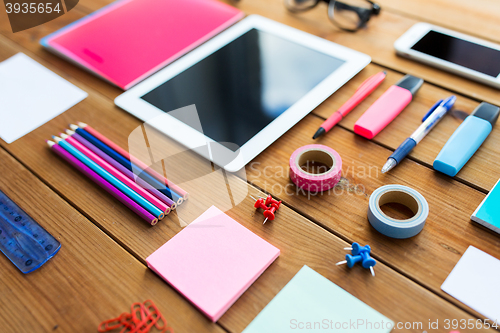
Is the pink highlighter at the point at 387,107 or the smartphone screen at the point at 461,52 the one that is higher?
the smartphone screen at the point at 461,52

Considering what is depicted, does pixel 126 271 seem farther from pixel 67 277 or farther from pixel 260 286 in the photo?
pixel 260 286

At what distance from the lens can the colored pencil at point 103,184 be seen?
2.14ft

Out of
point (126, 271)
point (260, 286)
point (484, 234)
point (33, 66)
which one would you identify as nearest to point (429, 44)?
point (484, 234)

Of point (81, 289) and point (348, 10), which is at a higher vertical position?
point (348, 10)

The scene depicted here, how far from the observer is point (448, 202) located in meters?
0.66

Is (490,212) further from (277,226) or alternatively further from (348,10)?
(348,10)

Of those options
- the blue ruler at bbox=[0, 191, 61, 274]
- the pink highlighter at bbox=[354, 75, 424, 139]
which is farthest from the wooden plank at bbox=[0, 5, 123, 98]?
the pink highlighter at bbox=[354, 75, 424, 139]

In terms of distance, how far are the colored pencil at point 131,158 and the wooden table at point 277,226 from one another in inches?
1.0

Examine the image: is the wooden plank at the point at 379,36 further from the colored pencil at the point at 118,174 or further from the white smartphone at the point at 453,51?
the colored pencil at the point at 118,174

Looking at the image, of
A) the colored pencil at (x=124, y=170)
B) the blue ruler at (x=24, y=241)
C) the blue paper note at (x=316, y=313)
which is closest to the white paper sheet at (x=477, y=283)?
the blue paper note at (x=316, y=313)

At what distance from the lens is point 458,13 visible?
42.1 inches

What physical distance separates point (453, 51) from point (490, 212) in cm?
47
